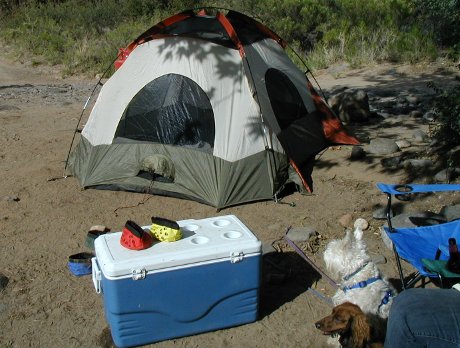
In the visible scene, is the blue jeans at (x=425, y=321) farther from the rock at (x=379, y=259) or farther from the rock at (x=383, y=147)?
the rock at (x=383, y=147)

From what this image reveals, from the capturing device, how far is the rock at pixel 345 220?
561 cm

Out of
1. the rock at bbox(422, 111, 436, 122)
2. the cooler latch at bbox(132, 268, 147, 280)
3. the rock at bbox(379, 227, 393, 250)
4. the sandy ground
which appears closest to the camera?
the cooler latch at bbox(132, 268, 147, 280)

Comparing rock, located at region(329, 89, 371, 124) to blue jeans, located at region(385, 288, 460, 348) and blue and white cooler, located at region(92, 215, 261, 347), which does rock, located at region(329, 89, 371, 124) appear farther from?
blue jeans, located at region(385, 288, 460, 348)

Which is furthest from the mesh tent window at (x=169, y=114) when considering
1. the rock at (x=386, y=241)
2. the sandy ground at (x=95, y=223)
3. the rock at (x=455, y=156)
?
the rock at (x=455, y=156)

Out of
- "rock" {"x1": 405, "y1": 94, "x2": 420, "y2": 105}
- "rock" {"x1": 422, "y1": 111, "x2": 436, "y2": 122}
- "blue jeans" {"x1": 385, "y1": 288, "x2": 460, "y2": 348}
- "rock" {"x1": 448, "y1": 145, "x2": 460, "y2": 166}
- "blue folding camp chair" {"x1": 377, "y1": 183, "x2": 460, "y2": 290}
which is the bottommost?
"rock" {"x1": 405, "y1": 94, "x2": 420, "y2": 105}

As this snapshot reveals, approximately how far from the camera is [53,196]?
6.35 meters

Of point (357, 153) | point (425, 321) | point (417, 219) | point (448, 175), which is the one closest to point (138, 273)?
point (425, 321)

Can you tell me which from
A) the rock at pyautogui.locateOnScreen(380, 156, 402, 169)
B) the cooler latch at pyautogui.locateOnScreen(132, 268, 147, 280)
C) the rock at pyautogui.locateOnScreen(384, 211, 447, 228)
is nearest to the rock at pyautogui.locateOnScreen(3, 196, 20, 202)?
the cooler latch at pyautogui.locateOnScreen(132, 268, 147, 280)

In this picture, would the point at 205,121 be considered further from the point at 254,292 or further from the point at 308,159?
the point at 254,292

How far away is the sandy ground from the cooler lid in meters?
0.62

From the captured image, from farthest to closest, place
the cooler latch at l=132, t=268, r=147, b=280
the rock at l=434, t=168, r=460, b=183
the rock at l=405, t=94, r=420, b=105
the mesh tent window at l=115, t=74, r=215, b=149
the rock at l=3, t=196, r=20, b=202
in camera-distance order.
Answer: the rock at l=405, t=94, r=420, b=105, the mesh tent window at l=115, t=74, r=215, b=149, the rock at l=3, t=196, r=20, b=202, the rock at l=434, t=168, r=460, b=183, the cooler latch at l=132, t=268, r=147, b=280

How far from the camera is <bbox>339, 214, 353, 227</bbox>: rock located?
5.61 meters

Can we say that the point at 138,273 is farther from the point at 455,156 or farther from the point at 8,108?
the point at 8,108

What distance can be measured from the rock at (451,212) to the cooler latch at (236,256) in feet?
7.17
